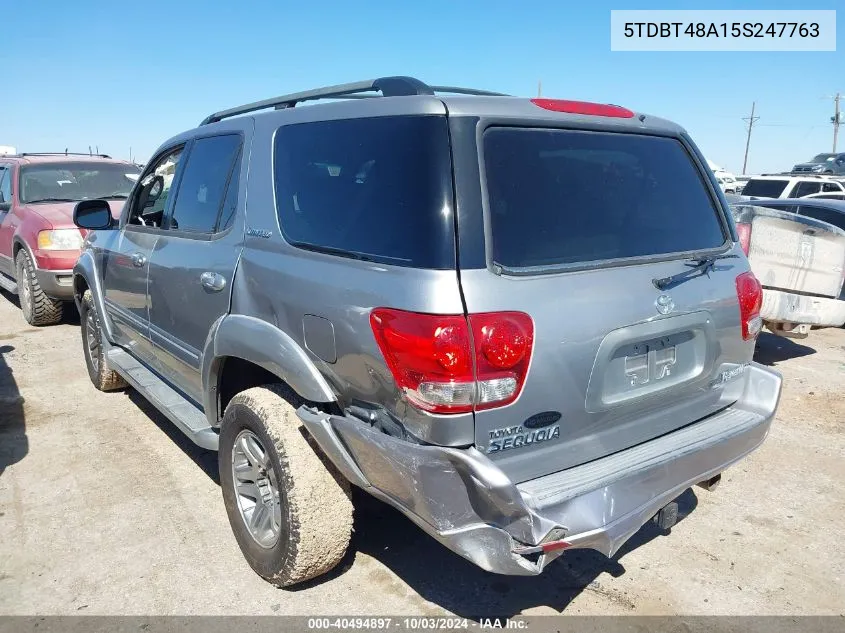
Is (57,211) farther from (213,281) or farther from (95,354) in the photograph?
(213,281)

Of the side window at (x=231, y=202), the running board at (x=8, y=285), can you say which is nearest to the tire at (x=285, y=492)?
the side window at (x=231, y=202)

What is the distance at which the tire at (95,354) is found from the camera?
510 centimetres

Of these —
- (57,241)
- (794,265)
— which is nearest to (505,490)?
(794,265)

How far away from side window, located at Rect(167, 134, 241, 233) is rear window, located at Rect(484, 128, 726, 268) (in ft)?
4.61

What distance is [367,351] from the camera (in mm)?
2232

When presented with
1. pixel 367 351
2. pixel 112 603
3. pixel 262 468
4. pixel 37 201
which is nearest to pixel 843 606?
pixel 367 351

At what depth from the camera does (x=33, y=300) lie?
290 inches

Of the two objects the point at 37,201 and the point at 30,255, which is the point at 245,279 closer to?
the point at 30,255

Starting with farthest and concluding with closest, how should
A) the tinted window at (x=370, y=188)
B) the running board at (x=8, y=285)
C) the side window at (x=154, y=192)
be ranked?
the running board at (x=8, y=285), the side window at (x=154, y=192), the tinted window at (x=370, y=188)

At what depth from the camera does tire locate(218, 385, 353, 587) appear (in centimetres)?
259

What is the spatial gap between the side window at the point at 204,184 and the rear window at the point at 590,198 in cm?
140

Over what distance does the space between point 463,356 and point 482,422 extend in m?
0.22

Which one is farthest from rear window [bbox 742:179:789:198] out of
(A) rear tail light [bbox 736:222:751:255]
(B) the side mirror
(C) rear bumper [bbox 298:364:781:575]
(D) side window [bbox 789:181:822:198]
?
(C) rear bumper [bbox 298:364:781:575]

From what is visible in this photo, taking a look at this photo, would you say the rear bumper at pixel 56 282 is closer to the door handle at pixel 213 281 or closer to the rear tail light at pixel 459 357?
the door handle at pixel 213 281
